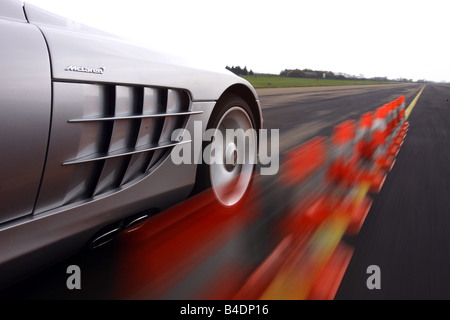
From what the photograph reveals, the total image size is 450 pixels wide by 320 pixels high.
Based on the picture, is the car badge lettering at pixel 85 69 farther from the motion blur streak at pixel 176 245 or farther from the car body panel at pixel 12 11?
the motion blur streak at pixel 176 245

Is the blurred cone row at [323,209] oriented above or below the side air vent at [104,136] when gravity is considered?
below

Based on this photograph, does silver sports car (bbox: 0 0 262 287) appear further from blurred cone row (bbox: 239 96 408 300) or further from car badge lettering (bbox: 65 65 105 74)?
blurred cone row (bbox: 239 96 408 300)

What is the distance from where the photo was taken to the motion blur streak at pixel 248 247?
1.85 m

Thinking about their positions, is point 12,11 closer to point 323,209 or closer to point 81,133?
point 81,133

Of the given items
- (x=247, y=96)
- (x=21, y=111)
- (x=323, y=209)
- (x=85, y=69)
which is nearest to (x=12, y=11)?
(x=85, y=69)

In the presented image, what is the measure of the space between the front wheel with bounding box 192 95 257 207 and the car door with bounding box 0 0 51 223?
113 cm


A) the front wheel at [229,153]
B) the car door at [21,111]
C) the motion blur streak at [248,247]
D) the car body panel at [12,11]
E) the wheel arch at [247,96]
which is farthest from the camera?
the wheel arch at [247,96]

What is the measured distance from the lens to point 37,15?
1436 millimetres

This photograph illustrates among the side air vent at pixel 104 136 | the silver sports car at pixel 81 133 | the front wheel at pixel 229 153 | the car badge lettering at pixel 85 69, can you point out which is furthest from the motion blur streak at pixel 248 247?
the car badge lettering at pixel 85 69

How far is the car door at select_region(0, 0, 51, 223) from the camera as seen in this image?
1.17 meters

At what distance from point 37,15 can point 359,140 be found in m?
3.91

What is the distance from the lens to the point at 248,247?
2279 millimetres

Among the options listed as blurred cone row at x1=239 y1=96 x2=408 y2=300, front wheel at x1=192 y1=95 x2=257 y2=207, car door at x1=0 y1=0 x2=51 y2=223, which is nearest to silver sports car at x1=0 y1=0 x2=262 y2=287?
car door at x1=0 y1=0 x2=51 y2=223
